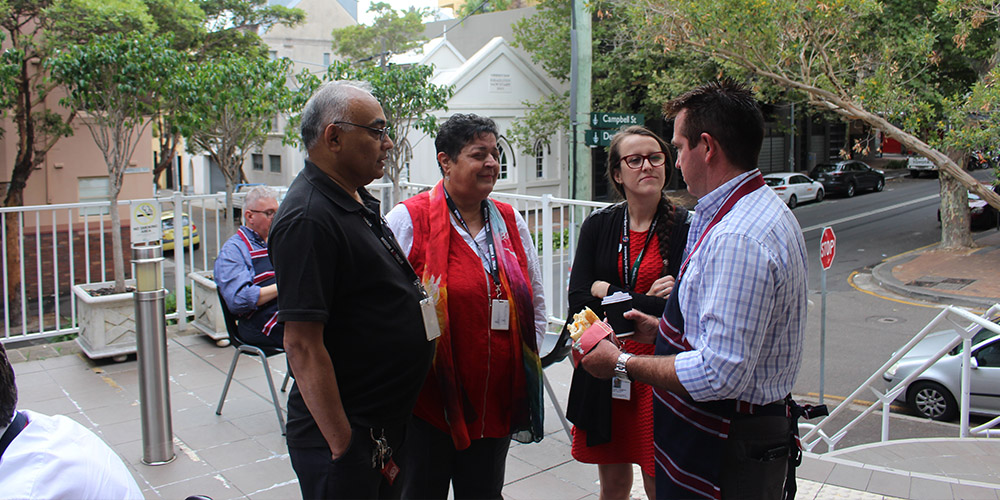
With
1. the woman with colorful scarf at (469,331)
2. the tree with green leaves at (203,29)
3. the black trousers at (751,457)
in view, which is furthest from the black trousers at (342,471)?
the tree with green leaves at (203,29)

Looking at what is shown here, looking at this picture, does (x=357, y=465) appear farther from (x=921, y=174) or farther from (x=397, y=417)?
(x=921, y=174)

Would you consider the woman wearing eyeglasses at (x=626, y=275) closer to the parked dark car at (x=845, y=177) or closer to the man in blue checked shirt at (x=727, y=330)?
the man in blue checked shirt at (x=727, y=330)

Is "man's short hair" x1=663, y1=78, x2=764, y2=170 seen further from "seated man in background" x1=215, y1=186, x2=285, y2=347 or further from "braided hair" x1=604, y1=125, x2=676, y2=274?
"seated man in background" x1=215, y1=186, x2=285, y2=347

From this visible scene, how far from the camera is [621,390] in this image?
10.3ft

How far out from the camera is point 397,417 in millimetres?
2395

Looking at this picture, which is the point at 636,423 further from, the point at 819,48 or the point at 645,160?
the point at 819,48

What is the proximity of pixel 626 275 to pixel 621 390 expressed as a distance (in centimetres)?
50

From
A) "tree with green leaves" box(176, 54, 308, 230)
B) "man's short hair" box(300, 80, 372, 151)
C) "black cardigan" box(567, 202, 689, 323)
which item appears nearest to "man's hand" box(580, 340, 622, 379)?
"black cardigan" box(567, 202, 689, 323)

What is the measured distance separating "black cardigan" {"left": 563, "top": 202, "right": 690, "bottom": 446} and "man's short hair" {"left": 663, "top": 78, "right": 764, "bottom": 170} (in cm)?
91

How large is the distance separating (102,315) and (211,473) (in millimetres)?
2530

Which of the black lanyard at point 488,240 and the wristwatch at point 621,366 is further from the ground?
the black lanyard at point 488,240

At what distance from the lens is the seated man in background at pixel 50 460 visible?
1423mm

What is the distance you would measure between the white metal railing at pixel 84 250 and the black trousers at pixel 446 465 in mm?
1669

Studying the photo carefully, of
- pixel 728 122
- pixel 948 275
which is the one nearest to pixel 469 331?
pixel 728 122
